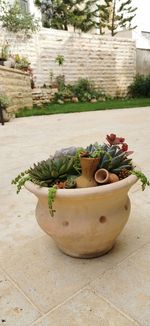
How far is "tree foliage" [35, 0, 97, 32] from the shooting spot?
11477 millimetres

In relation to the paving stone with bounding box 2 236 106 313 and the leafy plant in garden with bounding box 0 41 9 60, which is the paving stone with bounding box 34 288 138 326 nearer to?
the paving stone with bounding box 2 236 106 313

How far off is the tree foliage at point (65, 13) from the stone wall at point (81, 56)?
2.31 m

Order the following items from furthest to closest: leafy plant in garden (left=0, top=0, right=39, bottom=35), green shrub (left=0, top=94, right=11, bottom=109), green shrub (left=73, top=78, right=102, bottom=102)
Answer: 1. green shrub (left=73, top=78, right=102, bottom=102)
2. leafy plant in garden (left=0, top=0, right=39, bottom=35)
3. green shrub (left=0, top=94, right=11, bottom=109)

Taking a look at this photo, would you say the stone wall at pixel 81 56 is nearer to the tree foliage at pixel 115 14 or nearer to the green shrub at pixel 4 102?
the tree foliage at pixel 115 14

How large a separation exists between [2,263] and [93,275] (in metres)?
0.42

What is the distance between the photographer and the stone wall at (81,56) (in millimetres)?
8883

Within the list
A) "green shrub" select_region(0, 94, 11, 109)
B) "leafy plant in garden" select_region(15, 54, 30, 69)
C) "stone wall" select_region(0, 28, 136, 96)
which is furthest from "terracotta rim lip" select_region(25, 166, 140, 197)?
"stone wall" select_region(0, 28, 136, 96)

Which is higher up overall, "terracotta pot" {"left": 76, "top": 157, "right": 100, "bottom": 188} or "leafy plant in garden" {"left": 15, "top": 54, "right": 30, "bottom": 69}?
"leafy plant in garden" {"left": 15, "top": 54, "right": 30, "bottom": 69}

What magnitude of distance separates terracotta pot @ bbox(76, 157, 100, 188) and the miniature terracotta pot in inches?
0.7

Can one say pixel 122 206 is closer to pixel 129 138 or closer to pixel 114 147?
pixel 114 147

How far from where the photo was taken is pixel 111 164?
124 centimetres

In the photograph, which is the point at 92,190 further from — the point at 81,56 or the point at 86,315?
the point at 81,56

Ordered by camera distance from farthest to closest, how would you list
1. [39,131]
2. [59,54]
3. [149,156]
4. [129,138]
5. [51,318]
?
[59,54] → [39,131] → [129,138] → [149,156] → [51,318]

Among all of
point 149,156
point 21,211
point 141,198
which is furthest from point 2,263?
point 149,156
